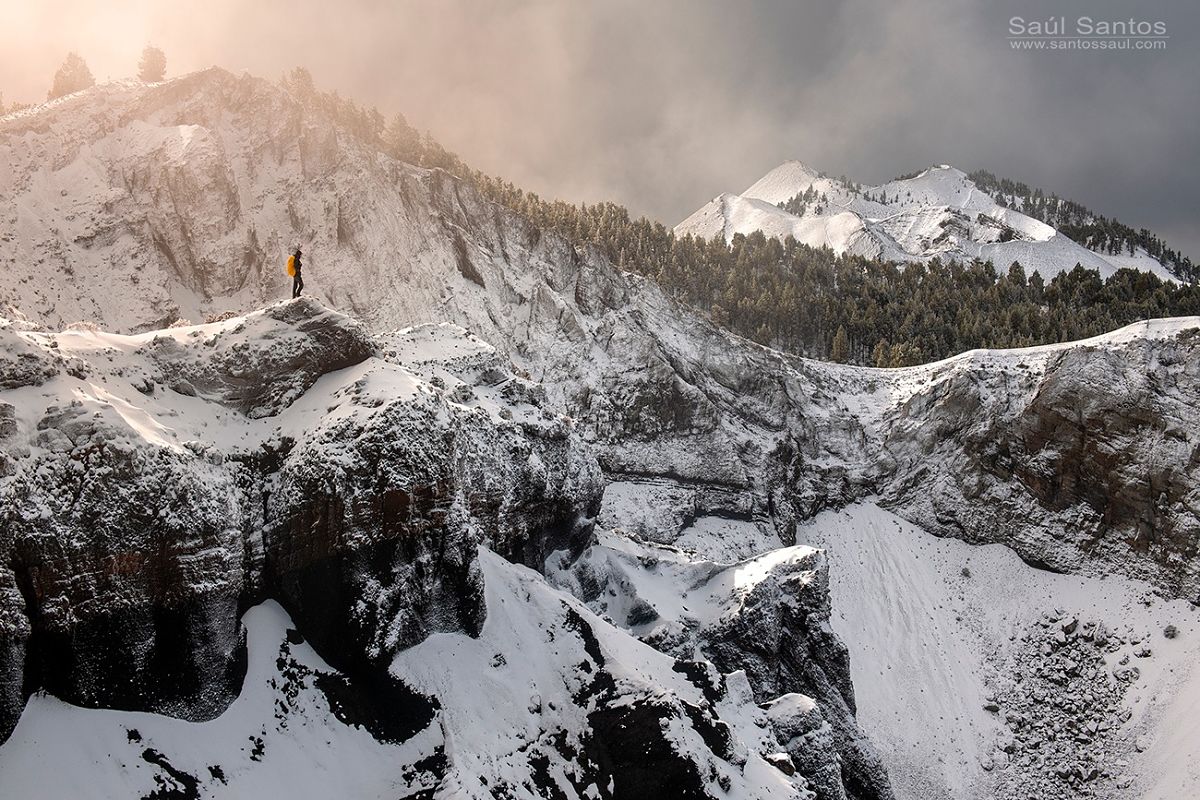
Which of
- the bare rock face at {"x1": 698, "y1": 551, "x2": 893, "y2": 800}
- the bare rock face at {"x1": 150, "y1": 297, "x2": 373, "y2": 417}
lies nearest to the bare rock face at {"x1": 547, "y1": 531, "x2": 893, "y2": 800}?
the bare rock face at {"x1": 698, "y1": 551, "x2": 893, "y2": 800}

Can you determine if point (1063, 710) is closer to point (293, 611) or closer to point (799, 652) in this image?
point (799, 652)

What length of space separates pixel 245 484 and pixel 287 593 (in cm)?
300

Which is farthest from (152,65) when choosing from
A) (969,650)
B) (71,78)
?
(969,650)

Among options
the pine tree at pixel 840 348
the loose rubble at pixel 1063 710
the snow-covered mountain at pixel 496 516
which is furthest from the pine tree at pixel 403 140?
the loose rubble at pixel 1063 710

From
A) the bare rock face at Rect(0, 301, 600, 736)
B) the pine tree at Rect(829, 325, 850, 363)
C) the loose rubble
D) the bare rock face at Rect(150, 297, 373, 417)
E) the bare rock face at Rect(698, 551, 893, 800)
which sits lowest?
the loose rubble

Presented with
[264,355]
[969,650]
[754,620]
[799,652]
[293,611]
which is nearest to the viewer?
[293,611]

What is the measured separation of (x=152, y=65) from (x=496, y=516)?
65058mm

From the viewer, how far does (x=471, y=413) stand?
28.8m

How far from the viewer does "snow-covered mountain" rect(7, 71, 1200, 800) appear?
17297mm

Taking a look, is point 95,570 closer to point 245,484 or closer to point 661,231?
point 245,484

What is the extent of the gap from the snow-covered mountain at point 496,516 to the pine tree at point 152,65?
1195 centimetres

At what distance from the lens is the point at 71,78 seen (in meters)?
65.8

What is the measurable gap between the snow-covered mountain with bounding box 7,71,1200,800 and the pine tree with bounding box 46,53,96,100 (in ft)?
30.2

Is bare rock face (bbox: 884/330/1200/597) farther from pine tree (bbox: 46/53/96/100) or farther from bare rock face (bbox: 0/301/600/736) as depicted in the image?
pine tree (bbox: 46/53/96/100)
